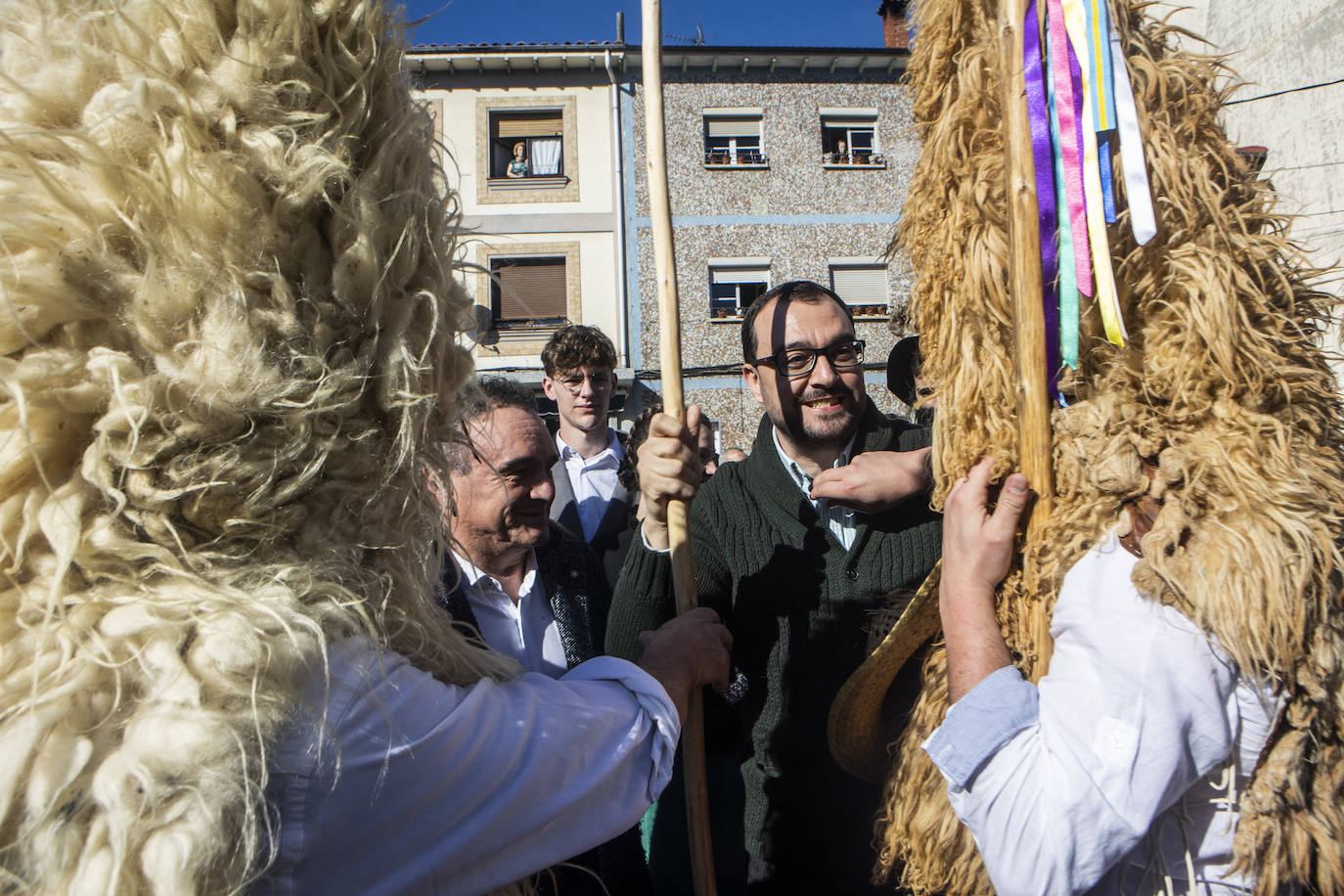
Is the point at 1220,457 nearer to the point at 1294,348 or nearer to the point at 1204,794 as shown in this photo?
the point at 1294,348

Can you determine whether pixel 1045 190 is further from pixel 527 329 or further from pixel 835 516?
pixel 527 329

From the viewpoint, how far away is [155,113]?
2.80 feet

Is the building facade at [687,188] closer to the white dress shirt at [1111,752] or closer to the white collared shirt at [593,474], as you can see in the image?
the white collared shirt at [593,474]

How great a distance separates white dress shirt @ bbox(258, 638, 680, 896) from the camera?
2.84 ft

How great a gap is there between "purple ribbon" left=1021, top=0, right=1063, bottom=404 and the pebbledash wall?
→ 12.0 m

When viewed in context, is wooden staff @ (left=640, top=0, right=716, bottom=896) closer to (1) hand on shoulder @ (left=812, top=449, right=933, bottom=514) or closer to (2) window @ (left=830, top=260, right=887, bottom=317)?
(1) hand on shoulder @ (left=812, top=449, right=933, bottom=514)

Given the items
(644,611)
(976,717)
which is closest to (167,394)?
(976,717)

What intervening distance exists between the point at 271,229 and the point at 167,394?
21 cm

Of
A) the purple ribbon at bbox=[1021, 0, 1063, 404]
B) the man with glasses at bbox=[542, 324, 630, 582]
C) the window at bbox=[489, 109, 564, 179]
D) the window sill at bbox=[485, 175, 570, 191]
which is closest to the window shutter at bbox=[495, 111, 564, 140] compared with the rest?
the window at bbox=[489, 109, 564, 179]

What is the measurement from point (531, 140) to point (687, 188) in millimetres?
2858

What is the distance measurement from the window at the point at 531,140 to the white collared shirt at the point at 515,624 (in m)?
13.0

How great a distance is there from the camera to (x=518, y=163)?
1417cm

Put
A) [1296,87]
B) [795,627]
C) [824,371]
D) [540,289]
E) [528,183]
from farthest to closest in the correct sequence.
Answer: [528,183] → [540,289] → [1296,87] → [824,371] → [795,627]

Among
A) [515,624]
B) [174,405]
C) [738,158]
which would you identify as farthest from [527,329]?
[174,405]
